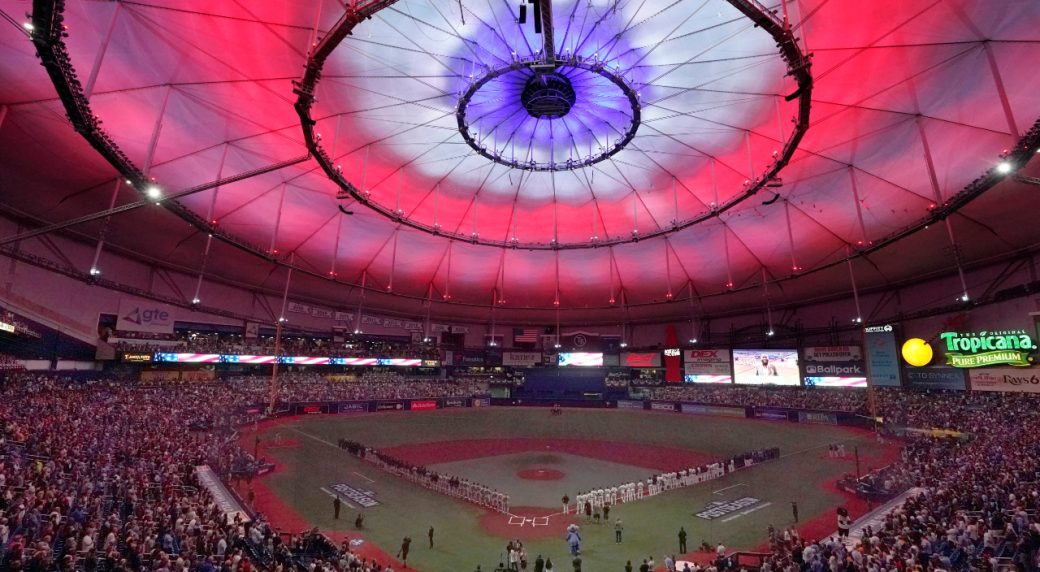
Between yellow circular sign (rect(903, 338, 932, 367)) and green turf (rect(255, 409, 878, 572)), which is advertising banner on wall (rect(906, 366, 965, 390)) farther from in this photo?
green turf (rect(255, 409, 878, 572))

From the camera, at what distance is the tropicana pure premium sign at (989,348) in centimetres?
3916

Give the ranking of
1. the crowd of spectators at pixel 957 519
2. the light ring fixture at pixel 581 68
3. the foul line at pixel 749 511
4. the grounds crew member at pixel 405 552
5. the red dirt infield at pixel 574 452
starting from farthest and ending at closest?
the red dirt infield at pixel 574 452 < the foul line at pixel 749 511 < the grounds crew member at pixel 405 552 < the light ring fixture at pixel 581 68 < the crowd of spectators at pixel 957 519

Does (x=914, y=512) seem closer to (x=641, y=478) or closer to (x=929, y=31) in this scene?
(x=641, y=478)

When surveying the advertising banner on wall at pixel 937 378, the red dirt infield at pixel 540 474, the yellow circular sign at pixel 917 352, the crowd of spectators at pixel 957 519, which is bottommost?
the red dirt infield at pixel 540 474

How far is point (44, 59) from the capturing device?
15227mm

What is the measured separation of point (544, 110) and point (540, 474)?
25859 millimetres

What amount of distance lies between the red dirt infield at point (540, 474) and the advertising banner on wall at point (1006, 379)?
37429 mm

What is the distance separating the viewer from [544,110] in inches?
1048

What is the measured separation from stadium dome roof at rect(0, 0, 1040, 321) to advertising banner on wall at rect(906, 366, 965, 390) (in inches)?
402

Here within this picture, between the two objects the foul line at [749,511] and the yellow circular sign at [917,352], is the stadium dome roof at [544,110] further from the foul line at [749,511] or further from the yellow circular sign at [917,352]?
the foul line at [749,511]

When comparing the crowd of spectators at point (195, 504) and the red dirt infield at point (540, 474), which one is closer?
the crowd of spectators at point (195, 504)

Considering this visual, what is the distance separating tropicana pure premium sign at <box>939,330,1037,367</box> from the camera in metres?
39.2

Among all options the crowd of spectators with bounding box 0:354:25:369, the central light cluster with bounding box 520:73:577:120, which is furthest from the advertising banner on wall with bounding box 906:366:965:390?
the crowd of spectators with bounding box 0:354:25:369

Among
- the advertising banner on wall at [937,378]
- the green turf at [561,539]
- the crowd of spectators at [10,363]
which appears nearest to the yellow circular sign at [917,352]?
the advertising banner on wall at [937,378]
